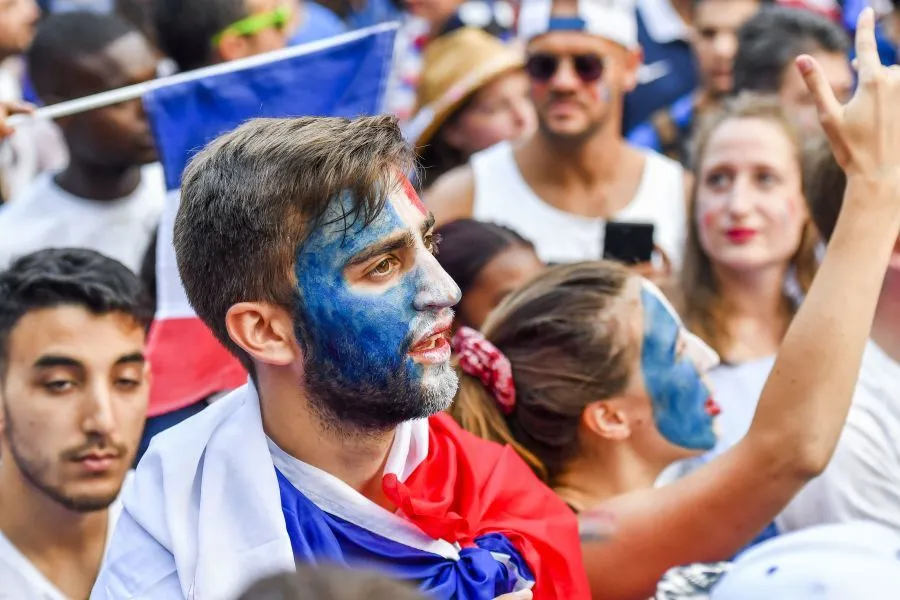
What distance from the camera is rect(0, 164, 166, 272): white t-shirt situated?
4570mm

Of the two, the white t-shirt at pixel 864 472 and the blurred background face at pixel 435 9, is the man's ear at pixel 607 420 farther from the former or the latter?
the blurred background face at pixel 435 9

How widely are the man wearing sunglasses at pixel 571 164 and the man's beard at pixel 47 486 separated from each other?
2.25 meters

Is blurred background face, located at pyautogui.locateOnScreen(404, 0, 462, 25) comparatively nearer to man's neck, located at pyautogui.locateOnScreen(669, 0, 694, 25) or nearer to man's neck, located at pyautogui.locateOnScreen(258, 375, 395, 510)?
man's neck, located at pyautogui.locateOnScreen(669, 0, 694, 25)

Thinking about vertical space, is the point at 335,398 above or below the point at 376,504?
above

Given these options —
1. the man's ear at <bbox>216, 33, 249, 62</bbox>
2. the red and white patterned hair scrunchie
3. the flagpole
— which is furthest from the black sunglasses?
the red and white patterned hair scrunchie

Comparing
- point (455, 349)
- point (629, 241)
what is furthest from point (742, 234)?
point (455, 349)

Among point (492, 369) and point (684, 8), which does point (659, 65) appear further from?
point (492, 369)

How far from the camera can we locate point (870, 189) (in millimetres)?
2412

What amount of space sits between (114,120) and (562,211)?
169 centimetres

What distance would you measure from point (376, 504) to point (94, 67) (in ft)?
10.4

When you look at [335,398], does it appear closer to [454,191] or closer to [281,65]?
[281,65]

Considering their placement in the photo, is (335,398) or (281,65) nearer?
(335,398)

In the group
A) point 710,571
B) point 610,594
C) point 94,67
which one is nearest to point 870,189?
point 710,571

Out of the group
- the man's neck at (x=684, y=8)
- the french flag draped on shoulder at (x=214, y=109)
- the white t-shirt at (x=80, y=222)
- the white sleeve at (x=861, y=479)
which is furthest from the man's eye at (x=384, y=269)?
the man's neck at (x=684, y=8)
